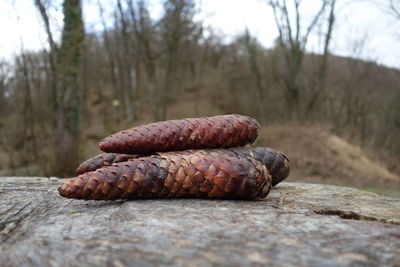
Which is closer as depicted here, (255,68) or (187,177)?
(187,177)

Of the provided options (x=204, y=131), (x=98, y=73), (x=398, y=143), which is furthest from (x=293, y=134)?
(x=98, y=73)

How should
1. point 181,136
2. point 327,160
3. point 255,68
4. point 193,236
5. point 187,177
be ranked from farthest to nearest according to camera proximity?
point 255,68 → point 327,160 → point 181,136 → point 187,177 → point 193,236

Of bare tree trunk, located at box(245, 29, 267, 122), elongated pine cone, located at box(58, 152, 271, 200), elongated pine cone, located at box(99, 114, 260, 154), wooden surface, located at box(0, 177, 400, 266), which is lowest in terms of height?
wooden surface, located at box(0, 177, 400, 266)

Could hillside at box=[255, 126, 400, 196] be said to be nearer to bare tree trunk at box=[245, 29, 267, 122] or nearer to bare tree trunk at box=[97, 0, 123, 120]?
bare tree trunk at box=[245, 29, 267, 122]

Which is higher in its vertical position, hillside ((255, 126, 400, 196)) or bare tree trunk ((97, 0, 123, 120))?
bare tree trunk ((97, 0, 123, 120))

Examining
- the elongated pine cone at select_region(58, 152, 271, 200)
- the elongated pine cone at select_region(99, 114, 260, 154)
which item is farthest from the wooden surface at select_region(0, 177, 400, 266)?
the elongated pine cone at select_region(99, 114, 260, 154)

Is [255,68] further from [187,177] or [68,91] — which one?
[187,177]

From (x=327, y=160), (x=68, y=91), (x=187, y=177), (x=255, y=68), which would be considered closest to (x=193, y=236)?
(x=187, y=177)
